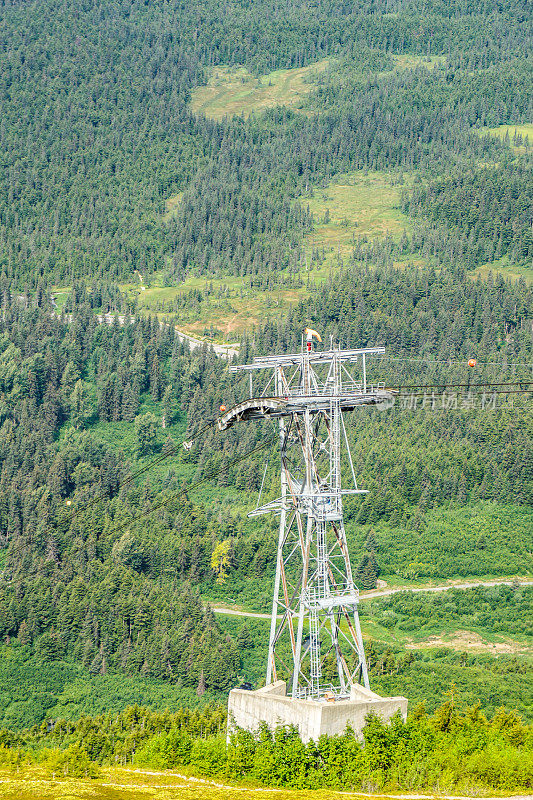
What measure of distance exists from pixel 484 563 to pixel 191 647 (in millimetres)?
36682

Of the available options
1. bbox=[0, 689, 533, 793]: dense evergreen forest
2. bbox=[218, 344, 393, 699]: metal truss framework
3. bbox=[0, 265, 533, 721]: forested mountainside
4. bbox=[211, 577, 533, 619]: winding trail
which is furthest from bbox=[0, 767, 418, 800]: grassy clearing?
bbox=[211, 577, 533, 619]: winding trail

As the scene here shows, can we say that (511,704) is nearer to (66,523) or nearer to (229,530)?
(229,530)

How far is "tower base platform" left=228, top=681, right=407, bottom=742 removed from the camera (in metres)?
59.3

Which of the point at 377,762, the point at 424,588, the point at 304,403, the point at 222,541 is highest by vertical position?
the point at 304,403

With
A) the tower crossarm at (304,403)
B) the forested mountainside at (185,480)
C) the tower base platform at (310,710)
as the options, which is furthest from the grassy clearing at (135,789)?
the forested mountainside at (185,480)

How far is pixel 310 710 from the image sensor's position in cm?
5956

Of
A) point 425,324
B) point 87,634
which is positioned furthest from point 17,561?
point 425,324

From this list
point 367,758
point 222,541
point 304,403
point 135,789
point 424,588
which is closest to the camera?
point 367,758

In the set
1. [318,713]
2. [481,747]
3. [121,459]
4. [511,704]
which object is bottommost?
[121,459]

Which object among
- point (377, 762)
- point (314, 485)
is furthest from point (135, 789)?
point (314, 485)

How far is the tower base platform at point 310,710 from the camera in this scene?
59.3 metres

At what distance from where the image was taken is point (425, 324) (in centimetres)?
19275

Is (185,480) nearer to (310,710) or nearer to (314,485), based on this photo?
(314,485)

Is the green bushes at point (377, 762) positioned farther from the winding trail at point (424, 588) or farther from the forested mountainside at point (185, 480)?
the winding trail at point (424, 588)
